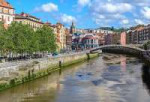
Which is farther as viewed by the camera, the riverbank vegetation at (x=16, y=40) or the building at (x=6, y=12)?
the building at (x=6, y=12)

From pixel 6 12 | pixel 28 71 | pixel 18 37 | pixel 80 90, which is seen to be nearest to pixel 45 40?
pixel 6 12

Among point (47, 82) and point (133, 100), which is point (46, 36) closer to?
point (47, 82)

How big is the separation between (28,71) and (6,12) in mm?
30743

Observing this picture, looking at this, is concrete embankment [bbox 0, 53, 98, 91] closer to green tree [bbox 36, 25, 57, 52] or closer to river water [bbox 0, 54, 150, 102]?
river water [bbox 0, 54, 150, 102]

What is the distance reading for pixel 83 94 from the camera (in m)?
42.7

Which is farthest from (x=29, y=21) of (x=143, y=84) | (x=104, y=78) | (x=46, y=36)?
(x=143, y=84)

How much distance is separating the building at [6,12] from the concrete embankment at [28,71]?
13.7 meters

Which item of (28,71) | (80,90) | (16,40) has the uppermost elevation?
(16,40)

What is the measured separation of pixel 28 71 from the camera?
52.8m

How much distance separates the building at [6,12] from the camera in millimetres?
79200

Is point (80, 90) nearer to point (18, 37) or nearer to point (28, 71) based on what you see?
point (28, 71)

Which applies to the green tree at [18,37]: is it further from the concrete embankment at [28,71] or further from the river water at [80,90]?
the river water at [80,90]

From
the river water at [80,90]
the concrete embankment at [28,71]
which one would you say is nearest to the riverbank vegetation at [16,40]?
the concrete embankment at [28,71]

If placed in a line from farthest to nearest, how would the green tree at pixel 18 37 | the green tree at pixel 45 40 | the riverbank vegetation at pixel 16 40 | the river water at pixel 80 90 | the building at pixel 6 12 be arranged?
the building at pixel 6 12
the green tree at pixel 45 40
the green tree at pixel 18 37
the riverbank vegetation at pixel 16 40
the river water at pixel 80 90
